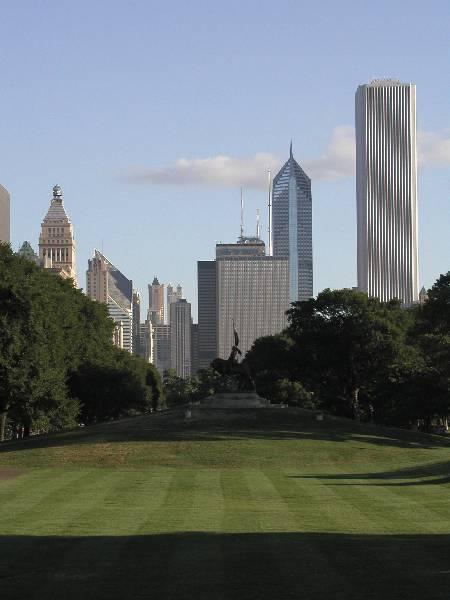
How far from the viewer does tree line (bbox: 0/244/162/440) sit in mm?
94438

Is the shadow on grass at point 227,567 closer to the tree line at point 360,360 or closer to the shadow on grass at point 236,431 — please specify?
the shadow on grass at point 236,431

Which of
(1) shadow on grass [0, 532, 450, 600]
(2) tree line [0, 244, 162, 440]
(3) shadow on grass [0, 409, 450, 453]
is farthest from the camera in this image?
(2) tree line [0, 244, 162, 440]

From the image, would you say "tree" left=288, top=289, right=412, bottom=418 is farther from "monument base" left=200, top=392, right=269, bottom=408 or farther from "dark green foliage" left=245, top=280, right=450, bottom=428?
"monument base" left=200, top=392, right=269, bottom=408

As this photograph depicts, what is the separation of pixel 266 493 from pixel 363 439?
31.8 metres

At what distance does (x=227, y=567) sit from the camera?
25.3m

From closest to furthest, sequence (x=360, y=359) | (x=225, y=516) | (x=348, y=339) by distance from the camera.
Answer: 1. (x=225, y=516)
2. (x=348, y=339)
3. (x=360, y=359)

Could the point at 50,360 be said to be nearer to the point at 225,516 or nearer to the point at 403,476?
the point at 403,476

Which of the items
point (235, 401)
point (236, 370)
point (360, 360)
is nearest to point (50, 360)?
point (236, 370)

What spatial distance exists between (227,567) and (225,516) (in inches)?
488

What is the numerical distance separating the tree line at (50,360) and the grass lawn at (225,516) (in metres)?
13.7

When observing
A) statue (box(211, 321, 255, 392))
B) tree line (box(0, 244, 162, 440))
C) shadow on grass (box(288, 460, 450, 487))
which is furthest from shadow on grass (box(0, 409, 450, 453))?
shadow on grass (box(288, 460, 450, 487))

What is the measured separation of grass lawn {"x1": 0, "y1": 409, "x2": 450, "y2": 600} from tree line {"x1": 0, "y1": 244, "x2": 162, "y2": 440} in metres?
13.7

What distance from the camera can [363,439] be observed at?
78938 mm

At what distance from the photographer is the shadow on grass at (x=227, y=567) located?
22.3 meters
